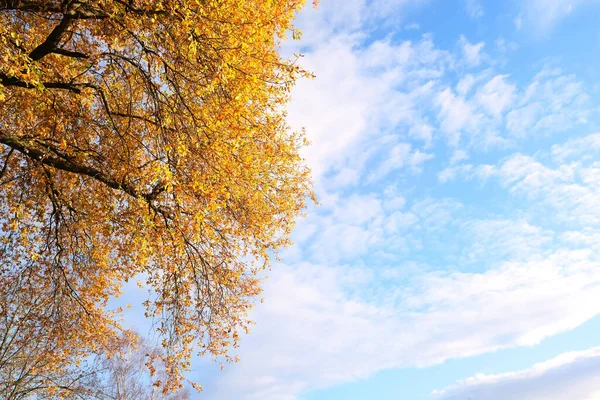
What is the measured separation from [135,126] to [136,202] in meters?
1.80

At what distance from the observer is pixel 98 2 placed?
356 inches

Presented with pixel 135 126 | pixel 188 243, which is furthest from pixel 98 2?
pixel 188 243

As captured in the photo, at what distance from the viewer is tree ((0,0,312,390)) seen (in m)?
9.06

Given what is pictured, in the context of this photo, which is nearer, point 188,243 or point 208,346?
point 188,243

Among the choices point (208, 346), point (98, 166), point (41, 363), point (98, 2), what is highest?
point (98, 2)

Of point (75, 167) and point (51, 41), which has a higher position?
point (51, 41)

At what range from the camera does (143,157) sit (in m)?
12.0

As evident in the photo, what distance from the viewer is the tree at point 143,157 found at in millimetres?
9062

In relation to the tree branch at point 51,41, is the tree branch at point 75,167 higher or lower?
lower

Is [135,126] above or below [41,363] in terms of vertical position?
above

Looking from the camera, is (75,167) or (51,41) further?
(75,167)

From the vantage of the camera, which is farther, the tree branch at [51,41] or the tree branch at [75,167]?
the tree branch at [75,167]

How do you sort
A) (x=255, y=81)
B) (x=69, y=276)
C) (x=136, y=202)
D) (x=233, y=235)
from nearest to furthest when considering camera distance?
1. (x=255, y=81)
2. (x=136, y=202)
3. (x=233, y=235)
4. (x=69, y=276)

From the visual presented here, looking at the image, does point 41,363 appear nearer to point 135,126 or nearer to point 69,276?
point 69,276
